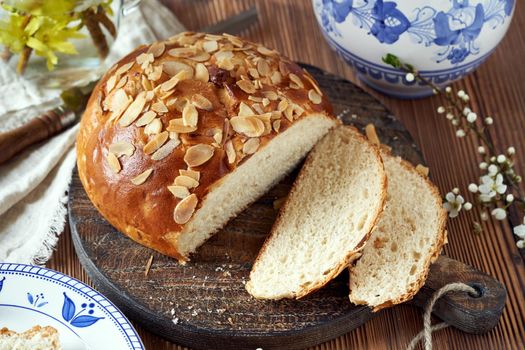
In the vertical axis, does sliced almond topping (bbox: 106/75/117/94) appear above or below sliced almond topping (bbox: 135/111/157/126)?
above

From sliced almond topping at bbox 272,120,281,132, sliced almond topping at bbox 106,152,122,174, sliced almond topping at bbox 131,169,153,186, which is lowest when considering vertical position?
sliced almond topping at bbox 131,169,153,186

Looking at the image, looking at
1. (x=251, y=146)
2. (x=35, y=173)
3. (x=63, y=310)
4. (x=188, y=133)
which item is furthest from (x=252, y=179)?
(x=35, y=173)

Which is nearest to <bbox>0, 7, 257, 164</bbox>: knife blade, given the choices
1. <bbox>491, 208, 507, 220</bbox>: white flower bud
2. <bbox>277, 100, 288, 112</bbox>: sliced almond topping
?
<bbox>277, 100, 288, 112</bbox>: sliced almond topping

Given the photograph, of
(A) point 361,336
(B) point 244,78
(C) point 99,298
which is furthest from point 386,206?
(C) point 99,298

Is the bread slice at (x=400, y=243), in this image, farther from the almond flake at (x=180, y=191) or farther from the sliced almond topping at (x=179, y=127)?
the sliced almond topping at (x=179, y=127)

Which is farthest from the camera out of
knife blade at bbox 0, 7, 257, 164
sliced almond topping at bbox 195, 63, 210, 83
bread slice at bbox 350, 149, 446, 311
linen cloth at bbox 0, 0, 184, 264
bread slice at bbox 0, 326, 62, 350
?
knife blade at bbox 0, 7, 257, 164

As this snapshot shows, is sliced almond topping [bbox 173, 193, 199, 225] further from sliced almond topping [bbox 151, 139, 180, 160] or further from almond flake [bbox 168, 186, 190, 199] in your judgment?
sliced almond topping [bbox 151, 139, 180, 160]

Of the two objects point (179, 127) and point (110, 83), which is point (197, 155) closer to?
point (179, 127)
